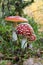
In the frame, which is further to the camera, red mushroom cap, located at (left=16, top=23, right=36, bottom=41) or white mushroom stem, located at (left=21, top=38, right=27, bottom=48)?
white mushroom stem, located at (left=21, top=38, right=27, bottom=48)

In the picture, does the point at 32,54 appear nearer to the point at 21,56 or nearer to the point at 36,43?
the point at 21,56

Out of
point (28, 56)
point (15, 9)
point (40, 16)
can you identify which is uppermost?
point (15, 9)

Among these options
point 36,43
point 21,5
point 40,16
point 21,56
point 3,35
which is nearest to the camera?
point 21,56

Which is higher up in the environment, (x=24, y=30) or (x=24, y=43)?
(x=24, y=30)

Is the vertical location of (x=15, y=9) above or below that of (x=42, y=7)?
above

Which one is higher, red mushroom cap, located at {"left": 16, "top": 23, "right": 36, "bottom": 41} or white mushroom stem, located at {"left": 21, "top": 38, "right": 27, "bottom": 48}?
red mushroom cap, located at {"left": 16, "top": 23, "right": 36, "bottom": 41}

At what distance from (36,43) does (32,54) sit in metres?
0.74

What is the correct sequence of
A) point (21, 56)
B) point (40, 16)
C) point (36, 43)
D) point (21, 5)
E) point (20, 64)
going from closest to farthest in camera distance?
point (20, 64) → point (21, 56) → point (36, 43) → point (21, 5) → point (40, 16)

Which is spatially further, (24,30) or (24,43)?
(24,43)

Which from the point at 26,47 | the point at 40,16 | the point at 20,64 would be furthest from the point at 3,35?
the point at 40,16

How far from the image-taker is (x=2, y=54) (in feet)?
10.1

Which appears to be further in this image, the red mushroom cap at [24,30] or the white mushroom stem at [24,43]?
the white mushroom stem at [24,43]

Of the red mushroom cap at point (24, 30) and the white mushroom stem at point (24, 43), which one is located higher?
the red mushroom cap at point (24, 30)

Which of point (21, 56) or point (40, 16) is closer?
point (21, 56)
